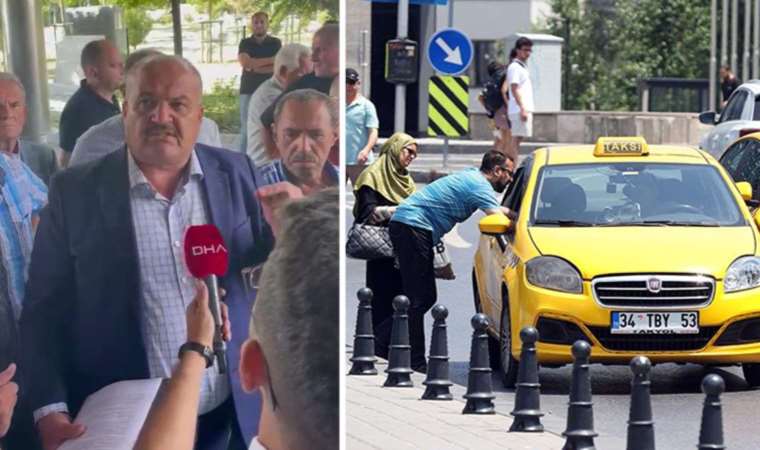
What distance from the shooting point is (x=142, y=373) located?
16.6 feet

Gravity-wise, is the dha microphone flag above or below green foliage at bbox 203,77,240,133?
below

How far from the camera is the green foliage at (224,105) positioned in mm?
5141

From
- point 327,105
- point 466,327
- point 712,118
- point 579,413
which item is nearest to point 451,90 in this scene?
point 712,118

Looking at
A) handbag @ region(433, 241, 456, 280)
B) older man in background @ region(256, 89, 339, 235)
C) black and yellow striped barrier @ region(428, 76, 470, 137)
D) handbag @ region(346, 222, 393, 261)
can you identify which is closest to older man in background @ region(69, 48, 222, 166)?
older man in background @ region(256, 89, 339, 235)

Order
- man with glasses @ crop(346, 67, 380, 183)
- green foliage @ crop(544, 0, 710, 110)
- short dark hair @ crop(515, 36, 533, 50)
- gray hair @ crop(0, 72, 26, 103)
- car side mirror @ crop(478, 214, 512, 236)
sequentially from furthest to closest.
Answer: green foliage @ crop(544, 0, 710, 110) → short dark hair @ crop(515, 36, 533, 50) → man with glasses @ crop(346, 67, 380, 183) → car side mirror @ crop(478, 214, 512, 236) → gray hair @ crop(0, 72, 26, 103)

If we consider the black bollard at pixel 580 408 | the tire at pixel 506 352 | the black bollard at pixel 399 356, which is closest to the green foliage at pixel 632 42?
the tire at pixel 506 352

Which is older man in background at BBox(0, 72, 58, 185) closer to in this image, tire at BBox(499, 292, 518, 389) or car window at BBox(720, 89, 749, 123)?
tire at BBox(499, 292, 518, 389)

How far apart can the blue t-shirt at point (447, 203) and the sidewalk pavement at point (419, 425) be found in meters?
1.36

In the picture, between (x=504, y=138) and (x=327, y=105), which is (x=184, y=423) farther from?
(x=504, y=138)

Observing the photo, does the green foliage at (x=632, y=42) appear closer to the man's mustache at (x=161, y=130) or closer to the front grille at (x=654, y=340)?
the front grille at (x=654, y=340)

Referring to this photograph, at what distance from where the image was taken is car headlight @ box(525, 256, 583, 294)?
12.3 metres

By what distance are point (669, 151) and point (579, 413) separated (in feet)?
14.4

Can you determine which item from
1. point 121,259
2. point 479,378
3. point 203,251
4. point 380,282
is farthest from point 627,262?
point 121,259

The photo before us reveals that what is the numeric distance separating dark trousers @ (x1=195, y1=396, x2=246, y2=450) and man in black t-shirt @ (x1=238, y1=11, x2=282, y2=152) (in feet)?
2.15
